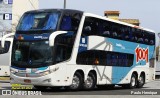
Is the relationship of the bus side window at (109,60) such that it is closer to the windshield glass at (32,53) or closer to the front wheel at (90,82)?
the front wheel at (90,82)

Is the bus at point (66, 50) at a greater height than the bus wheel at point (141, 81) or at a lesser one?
greater

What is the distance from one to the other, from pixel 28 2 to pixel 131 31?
176 feet

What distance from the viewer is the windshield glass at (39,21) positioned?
64.8 ft

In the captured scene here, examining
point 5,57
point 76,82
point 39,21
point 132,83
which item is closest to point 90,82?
point 76,82

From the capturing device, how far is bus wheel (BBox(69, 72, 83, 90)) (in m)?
20.9

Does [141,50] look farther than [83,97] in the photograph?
Yes

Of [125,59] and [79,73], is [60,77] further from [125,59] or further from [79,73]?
[125,59]

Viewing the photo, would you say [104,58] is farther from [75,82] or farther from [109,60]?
[75,82]

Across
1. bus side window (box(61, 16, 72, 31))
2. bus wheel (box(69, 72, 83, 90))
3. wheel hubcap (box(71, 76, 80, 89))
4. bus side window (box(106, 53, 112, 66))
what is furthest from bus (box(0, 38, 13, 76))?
bus side window (box(61, 16, 72, 31))

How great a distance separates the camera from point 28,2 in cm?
7819

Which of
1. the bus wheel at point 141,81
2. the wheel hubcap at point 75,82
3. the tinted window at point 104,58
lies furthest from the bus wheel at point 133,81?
the wheel hubcap at point 75,82

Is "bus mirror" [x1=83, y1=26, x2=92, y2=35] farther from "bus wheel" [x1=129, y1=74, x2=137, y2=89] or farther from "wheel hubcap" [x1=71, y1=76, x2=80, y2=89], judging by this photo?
"bus wheel" [x1=129, y1=74, x2=137, y2=89]

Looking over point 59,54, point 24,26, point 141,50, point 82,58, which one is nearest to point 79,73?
point 82,58

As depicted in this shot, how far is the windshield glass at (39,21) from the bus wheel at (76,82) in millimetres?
2890
